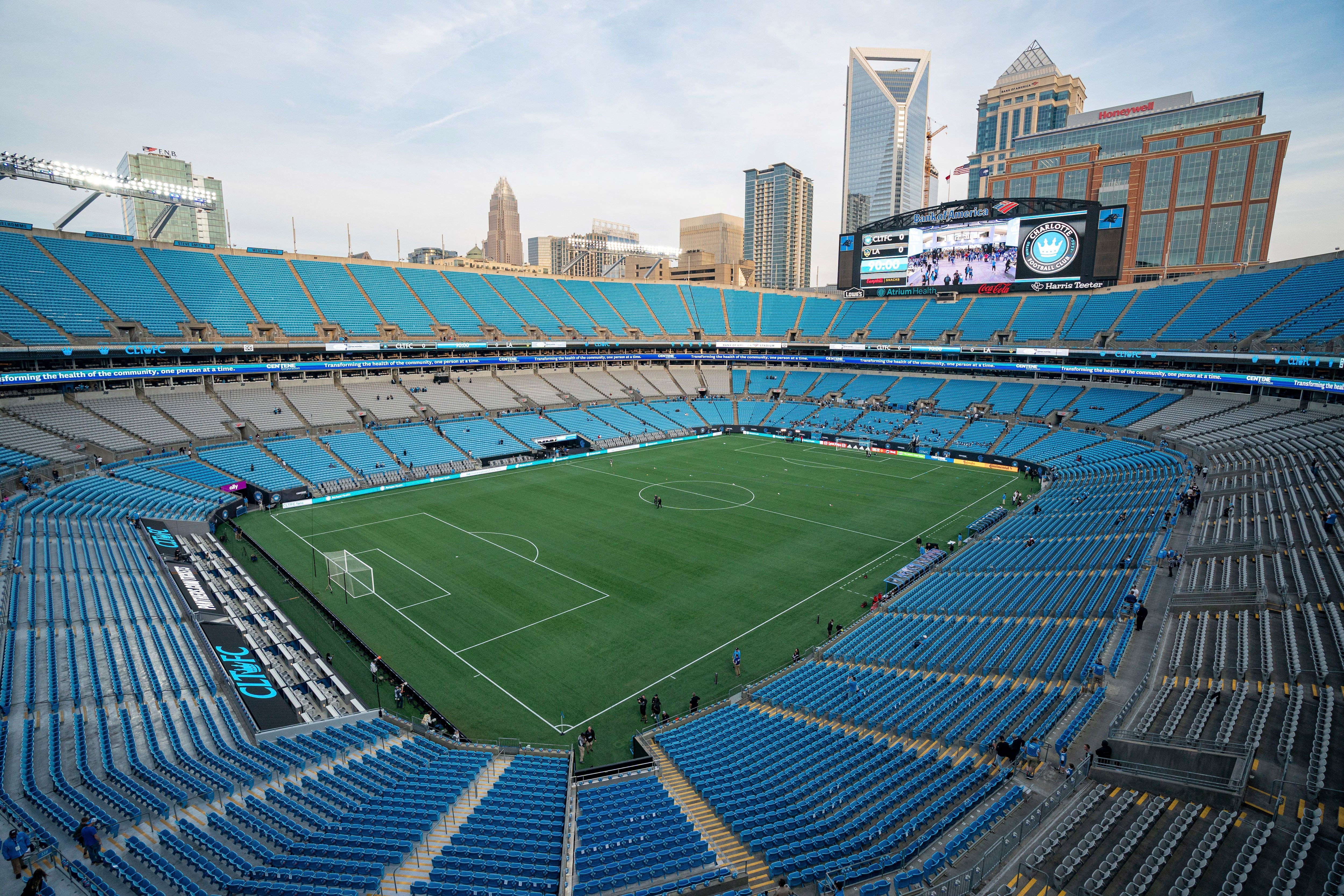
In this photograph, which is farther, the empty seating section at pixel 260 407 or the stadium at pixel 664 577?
the empty seating section at pixel 260 407

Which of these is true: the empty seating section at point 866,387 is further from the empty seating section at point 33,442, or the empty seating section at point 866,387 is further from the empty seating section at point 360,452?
the empty seating section at point 33,442

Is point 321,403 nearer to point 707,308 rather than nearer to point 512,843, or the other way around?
point 707,308

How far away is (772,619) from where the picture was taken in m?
24.0

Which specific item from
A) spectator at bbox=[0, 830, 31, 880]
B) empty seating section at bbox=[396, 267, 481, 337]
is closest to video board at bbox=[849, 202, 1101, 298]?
empty seating section at bbox=[396, 267, 481, 337]

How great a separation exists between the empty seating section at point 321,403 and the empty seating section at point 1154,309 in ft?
205

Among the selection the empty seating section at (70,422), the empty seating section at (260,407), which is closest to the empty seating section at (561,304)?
A: the empty seating section at (260,407)

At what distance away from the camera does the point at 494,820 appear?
11.9 metres

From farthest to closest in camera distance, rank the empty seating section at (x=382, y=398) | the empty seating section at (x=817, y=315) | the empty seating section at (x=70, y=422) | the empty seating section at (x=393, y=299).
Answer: the empty seating section at (x=817, y=315) → the empty seating section at (x=393, y=299) → the empty seating section at (x=382, y=398) → the empty seating section at (x=70, y=422)

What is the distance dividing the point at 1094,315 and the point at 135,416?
74.1 m

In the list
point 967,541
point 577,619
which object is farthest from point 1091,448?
point 577,619

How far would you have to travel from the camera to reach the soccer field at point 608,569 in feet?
65.3

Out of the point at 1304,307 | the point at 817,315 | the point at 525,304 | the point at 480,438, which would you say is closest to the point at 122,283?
the point at 480,438

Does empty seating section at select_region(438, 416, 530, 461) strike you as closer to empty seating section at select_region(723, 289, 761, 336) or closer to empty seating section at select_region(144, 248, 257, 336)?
empty seating section at select_region(144, 248, 257, 336)

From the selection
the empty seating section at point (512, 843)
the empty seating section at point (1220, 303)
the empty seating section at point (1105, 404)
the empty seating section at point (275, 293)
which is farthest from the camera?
the empty seating section at point (275, 293)
